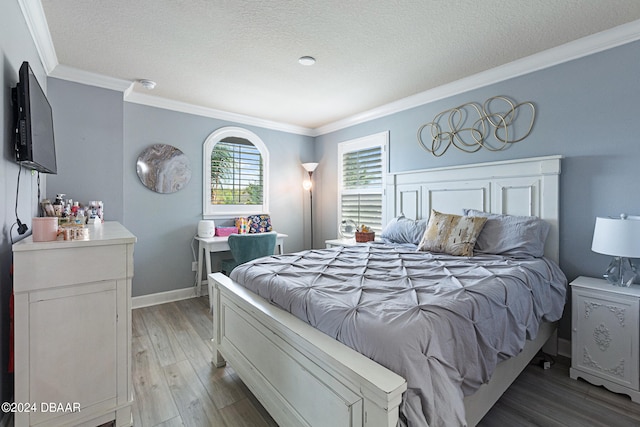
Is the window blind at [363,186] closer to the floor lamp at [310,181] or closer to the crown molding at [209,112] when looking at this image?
the floor lamp at [310,181]

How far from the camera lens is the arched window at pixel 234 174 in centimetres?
401

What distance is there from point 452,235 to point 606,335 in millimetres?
1134

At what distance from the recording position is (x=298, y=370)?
1.40 metres

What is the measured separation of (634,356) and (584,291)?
0.43 metres

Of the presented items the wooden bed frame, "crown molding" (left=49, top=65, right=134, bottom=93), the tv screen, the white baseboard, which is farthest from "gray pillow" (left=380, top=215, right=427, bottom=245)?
"crown molding" (left=49, top=65, right=134, bottom=93)

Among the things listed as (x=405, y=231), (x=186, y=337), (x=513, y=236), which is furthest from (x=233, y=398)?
(x=513, y=236)

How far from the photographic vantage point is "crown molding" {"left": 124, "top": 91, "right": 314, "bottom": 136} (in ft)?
11.4

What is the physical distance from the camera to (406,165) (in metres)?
3.66

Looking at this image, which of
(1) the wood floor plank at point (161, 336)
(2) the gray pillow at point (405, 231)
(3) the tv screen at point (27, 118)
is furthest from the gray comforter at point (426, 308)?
(3) the tv screen at point (27, 118)

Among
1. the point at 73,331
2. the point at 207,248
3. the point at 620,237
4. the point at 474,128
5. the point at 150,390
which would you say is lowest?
the point at 150,390

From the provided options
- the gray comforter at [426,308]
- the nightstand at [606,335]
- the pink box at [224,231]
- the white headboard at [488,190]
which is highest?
the white headboard at [488,190]

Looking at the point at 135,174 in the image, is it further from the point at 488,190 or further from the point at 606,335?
the point at 606,335

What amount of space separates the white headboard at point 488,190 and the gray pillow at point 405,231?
31cm

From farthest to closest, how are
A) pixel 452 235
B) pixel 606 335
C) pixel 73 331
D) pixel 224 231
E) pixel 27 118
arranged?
pixel 224 231, pixel 452 235, pixel 606 335, pixel 27 118, pixel 73 331
